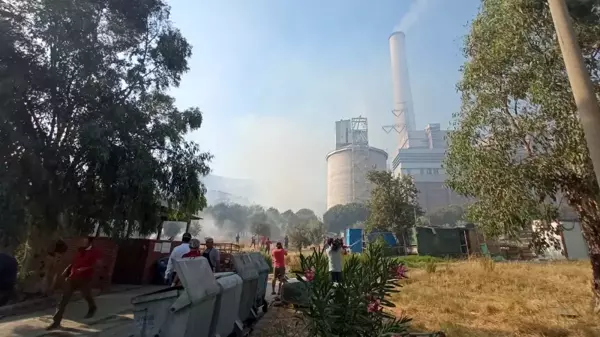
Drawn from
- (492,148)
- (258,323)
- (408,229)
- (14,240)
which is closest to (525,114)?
(492,148)

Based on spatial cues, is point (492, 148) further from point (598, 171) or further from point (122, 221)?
point (122, 221)

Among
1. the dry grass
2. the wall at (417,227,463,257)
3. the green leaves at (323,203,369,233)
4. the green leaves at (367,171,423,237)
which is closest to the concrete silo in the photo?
the green leaves at (323,203,369,233)

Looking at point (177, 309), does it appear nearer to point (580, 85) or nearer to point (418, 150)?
point (580, 85)

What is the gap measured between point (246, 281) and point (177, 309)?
3046 millimetres

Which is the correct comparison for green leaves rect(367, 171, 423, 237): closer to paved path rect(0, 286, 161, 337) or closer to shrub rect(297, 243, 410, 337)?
paved path rect(0, 286, 161, 337)

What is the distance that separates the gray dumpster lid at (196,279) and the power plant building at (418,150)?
10730 centimetres

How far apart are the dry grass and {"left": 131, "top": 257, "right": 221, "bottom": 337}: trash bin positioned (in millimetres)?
4053

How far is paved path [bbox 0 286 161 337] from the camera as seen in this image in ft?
20.9

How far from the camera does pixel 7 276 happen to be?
8867 millimetres

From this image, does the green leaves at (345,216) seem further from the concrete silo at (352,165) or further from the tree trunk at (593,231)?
the tree trunk at (593,231)

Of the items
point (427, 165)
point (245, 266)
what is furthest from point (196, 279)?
point (427, 165)

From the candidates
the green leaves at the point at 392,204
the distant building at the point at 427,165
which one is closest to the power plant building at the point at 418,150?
the distant building at the point at 427,165

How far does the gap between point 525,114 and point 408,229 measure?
25254 mm

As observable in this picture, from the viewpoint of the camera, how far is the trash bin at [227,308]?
4965 millimetres
